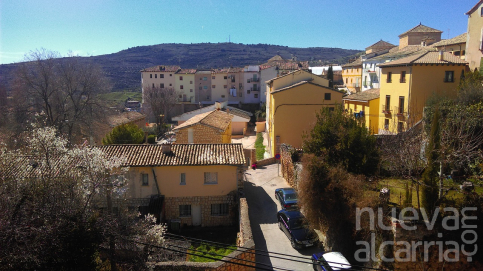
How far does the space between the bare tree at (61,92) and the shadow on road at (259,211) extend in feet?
53.5

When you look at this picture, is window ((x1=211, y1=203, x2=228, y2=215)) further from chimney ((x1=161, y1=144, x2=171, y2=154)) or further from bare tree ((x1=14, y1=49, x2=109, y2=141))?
bare tree ((x1=14, y1=49, x2=109, y2=141))

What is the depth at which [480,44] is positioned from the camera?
22.5 m

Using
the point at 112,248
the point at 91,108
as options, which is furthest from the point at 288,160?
the point at 91,108

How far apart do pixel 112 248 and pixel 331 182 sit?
869 centimetres

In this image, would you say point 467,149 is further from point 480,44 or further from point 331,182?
point 480,44

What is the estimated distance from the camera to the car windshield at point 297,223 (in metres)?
15.0

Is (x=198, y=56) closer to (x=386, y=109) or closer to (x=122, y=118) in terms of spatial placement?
(x=122, y=118)

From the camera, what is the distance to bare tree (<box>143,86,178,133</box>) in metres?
57.4

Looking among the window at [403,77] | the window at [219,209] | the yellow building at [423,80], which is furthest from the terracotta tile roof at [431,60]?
the window at [219,209]

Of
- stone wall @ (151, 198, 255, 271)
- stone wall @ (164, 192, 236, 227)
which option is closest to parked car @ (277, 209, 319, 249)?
stone wall @ (151, 198, 255, 271)

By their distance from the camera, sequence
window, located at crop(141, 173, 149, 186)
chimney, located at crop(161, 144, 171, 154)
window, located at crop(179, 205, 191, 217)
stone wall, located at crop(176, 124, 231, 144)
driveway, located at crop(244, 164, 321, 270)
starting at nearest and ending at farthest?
driveway, located at crop(244, 164, 321, 270) < window, located at crop(141, 173, 149, 186) < window, located at crop(179, 205, 191, 217) < chimney, located at crop(161, 144, 171, 154) < stone wall, located at crop(176, 124, 231, 144)

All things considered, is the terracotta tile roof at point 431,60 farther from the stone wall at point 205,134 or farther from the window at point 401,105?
the stone wall at point 205,134

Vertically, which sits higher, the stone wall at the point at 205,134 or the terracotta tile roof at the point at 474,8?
the terracotta tile roof at the point at 474,8

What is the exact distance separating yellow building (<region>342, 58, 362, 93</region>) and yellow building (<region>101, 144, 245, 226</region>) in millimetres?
39698
